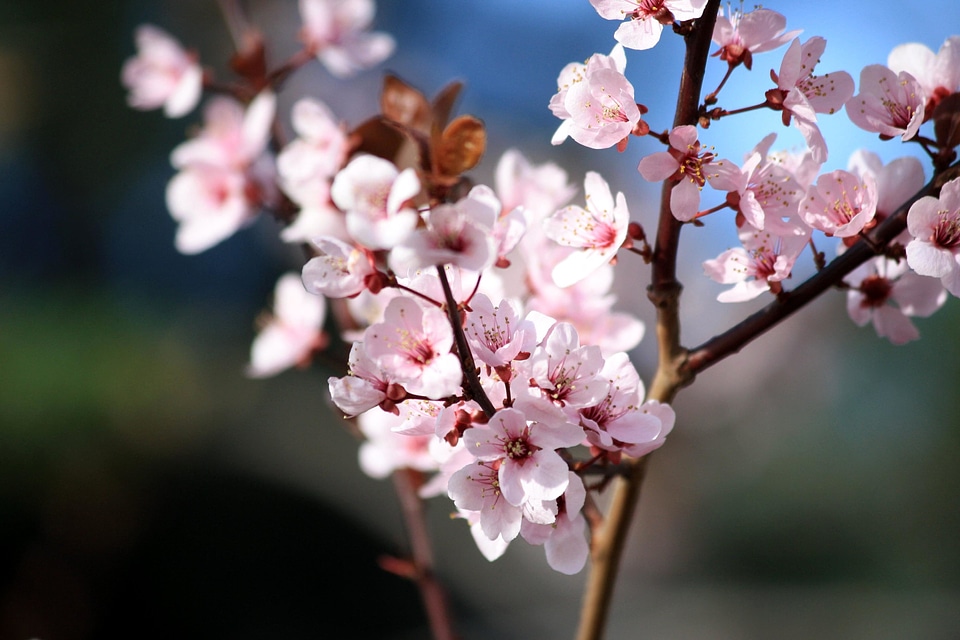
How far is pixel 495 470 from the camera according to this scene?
367 mm

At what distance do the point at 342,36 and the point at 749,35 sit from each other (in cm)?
56

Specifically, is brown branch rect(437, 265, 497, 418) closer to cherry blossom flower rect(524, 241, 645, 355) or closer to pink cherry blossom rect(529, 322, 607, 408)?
pink cherry blossom rect(529, 322, 607, 408)

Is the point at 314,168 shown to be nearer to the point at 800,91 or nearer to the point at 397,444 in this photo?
the point at 397,444

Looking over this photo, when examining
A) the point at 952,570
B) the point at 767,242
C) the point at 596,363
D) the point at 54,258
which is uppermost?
the point at 54,258

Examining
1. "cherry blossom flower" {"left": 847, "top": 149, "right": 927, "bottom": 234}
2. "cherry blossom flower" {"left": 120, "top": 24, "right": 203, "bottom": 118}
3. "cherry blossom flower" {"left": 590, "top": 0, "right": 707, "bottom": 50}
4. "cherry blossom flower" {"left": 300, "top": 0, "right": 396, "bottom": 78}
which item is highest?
"cherry blossom flower" {"left": 300, "top": 0, "right": 396, "bottom": 78}

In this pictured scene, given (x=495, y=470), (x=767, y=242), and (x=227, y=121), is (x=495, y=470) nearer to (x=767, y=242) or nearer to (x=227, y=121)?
(x=767, y=242)

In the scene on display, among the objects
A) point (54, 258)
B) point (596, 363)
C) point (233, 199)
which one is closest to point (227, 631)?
point (54, 258)

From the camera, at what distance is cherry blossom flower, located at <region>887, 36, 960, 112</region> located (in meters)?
0.42

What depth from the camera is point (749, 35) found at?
0.40 meters

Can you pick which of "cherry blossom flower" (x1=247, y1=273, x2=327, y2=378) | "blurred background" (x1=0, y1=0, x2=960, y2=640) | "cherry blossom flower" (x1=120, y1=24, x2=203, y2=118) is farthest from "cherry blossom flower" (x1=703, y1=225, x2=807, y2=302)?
"blurred background" (x1=0, y1=0, x2=960, y2=640)

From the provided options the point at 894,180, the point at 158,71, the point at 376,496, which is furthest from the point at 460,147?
the point at 376,496

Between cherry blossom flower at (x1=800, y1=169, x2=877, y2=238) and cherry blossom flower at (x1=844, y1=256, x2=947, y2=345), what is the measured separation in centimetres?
6

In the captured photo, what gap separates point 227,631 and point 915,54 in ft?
8.58

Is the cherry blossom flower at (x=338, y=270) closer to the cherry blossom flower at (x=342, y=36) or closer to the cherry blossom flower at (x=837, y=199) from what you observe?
the cherry blossom flower at (x=837, y=199)
